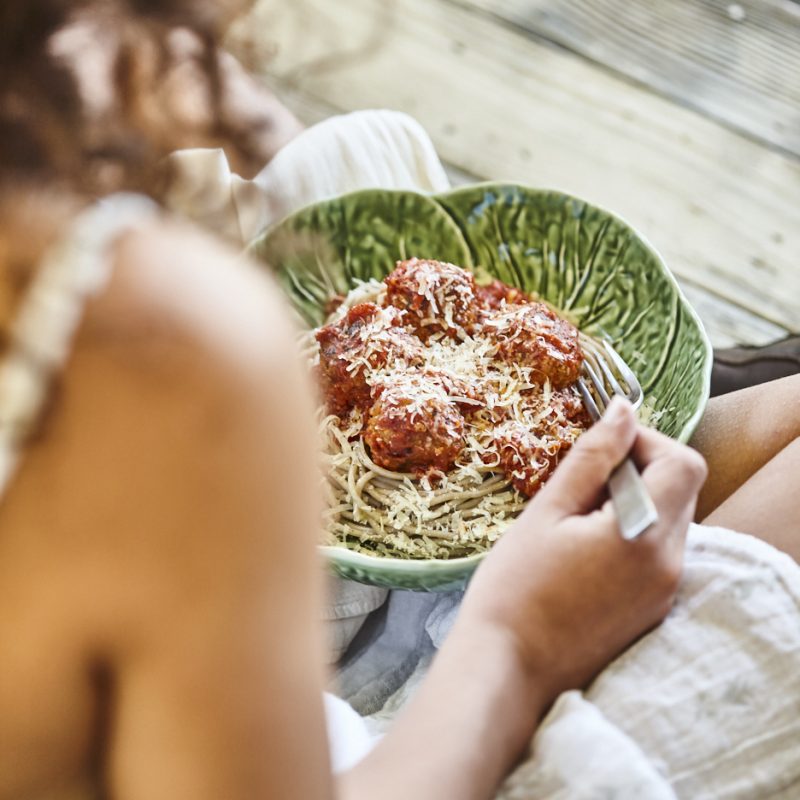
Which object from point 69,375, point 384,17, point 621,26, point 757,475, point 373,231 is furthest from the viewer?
point 621,26

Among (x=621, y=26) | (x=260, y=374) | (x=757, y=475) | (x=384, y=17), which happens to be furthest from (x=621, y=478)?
(x=621, y=26)

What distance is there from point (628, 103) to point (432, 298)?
1118mm

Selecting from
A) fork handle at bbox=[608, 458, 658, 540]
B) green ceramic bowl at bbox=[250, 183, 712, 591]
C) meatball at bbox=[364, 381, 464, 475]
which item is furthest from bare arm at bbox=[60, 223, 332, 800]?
green ceramic bowl at bbox=[250, 183, 712, 591]

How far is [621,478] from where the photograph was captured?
2.24 feet

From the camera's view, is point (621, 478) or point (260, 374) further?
point (621, 478)

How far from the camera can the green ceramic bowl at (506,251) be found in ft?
3.46

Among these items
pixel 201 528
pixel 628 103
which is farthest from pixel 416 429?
pixel 628 103

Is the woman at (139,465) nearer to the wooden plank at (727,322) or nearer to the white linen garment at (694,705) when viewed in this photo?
the white linen garment at (694,705)

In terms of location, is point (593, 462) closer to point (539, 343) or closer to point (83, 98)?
point (539, 343)

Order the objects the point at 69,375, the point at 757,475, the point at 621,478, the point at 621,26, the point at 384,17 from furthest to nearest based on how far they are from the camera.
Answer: the point at 621,26 → the point at 384,17 → the point at 757,475 → the point at 621,478 → the point at 69,375

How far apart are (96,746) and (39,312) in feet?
0.81

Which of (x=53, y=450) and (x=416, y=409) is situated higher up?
(x=53, y=450)

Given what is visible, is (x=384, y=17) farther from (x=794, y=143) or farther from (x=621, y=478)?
(x=621, y=478)

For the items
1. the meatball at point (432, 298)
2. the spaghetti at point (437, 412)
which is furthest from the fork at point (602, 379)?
the meatball at point (432, 298)
